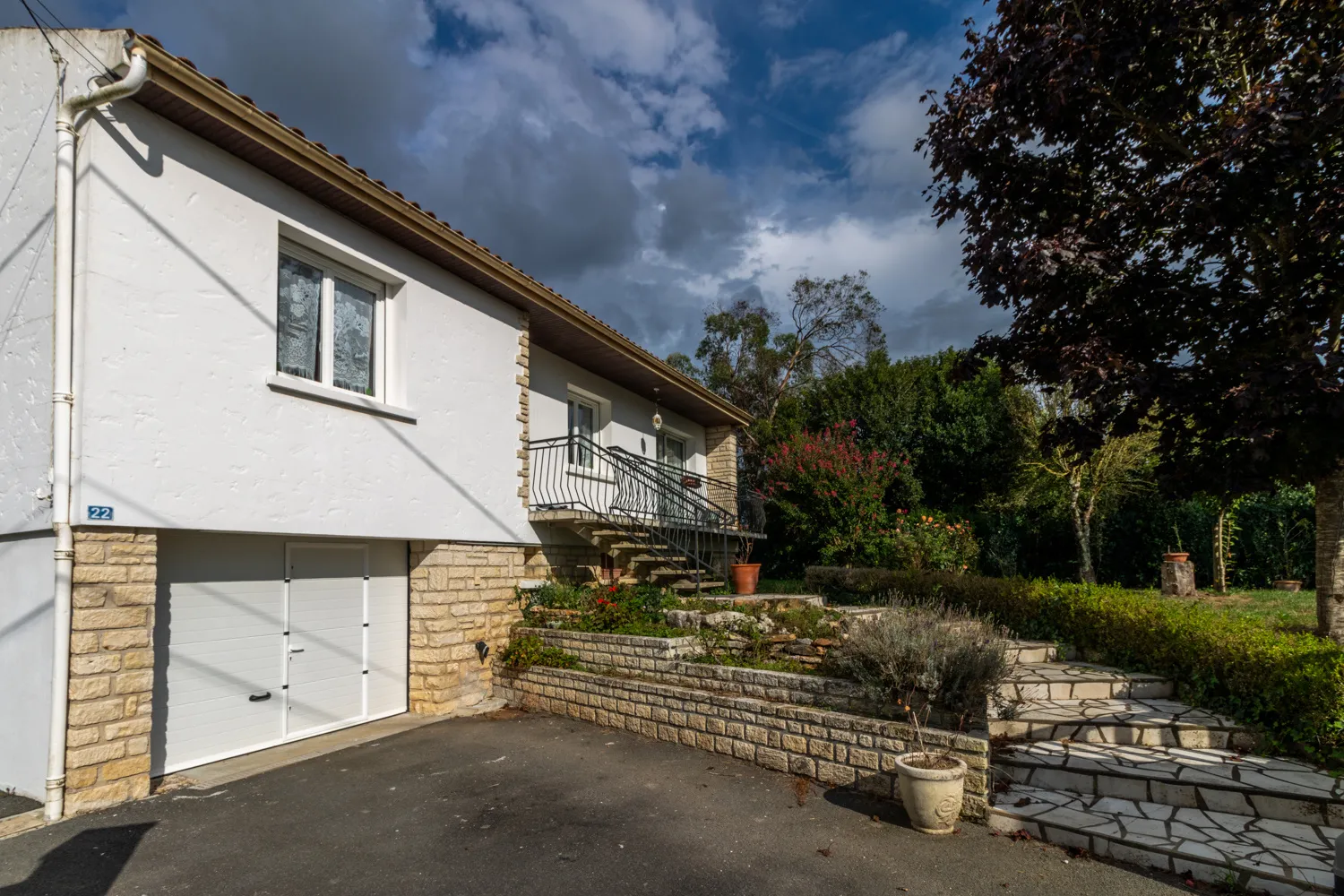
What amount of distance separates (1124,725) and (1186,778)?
0.85 metres

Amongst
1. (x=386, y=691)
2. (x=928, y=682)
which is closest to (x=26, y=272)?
(x=386, y=691)

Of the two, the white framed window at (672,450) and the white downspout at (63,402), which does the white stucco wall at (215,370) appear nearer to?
the white downspout at (63,402)

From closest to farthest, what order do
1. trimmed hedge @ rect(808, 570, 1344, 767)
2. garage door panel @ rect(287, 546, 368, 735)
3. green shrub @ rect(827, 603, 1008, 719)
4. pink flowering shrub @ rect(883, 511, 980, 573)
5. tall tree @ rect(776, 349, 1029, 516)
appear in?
1. trimmed hedge @ rect(808, 570, 1344, 767)
2. green shrub @ rect(827, 603, 1008, 719)
3. garage door panel @ rect(287, 546, 368, 735)
4. pink flowering shrub @ rect(883, 511, 980, 573)
5. tall tree @ rect(776, 349, 1029, 516)

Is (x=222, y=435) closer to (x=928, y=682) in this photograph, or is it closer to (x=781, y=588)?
(x=928, y=682)

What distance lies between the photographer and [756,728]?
618 cm

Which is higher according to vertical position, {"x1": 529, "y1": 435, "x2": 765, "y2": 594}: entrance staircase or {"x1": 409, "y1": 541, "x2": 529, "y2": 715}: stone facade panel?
{"x1": 529, "y1": 435, "x2": 765, "y2": 594}: entrance staircase

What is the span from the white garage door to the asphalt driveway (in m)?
0.74

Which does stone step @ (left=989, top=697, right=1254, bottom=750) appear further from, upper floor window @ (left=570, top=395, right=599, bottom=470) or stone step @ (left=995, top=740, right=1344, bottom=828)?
upper floor window @ (left=570, top=395, right=599, bottom=470)

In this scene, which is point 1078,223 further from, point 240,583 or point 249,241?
point 240,583

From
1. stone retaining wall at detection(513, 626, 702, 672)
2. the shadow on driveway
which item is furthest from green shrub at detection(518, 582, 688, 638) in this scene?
the shadow on driveway

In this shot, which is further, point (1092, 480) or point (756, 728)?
point (1092, 480)

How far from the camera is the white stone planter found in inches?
182

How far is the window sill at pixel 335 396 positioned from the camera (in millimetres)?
6323

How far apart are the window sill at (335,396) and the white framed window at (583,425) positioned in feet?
11.3
